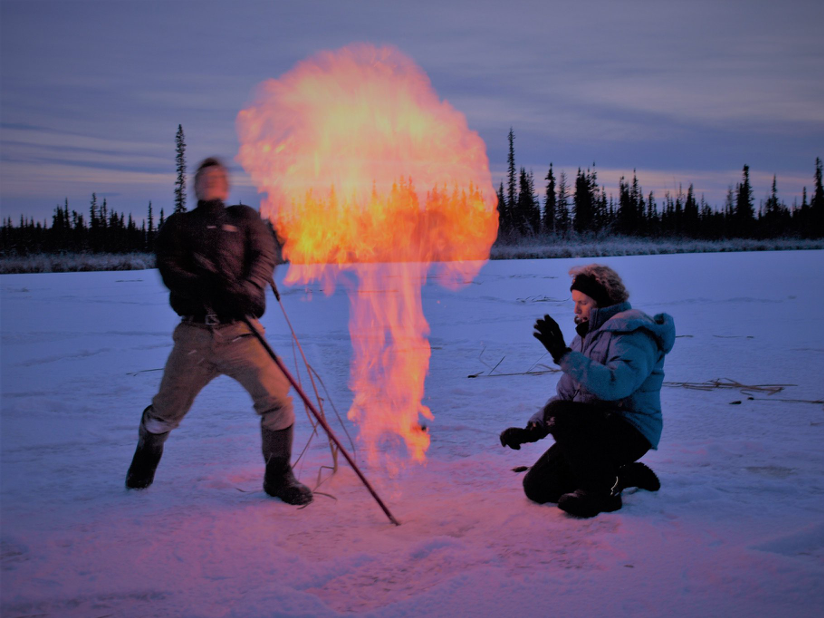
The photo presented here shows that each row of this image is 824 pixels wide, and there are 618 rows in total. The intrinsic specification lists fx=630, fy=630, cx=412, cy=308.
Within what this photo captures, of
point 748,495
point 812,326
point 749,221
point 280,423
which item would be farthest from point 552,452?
point 749,221

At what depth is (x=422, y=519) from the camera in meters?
3.38

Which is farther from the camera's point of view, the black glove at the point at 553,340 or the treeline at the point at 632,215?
the treeline at the point at 632,215

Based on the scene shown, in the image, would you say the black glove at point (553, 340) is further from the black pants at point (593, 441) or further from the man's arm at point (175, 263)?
the man's arm at point (175, 263)

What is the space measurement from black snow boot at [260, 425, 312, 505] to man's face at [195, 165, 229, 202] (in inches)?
A: 54.9

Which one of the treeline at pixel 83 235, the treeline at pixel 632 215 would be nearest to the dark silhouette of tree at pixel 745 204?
the treeline at pixel 632 215

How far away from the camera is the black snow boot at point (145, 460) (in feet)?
12.2

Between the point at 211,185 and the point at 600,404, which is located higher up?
the point at 211,185

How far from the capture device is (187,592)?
269cm

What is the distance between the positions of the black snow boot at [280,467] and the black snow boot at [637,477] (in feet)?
5.78

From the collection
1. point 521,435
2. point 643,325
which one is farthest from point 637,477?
point 643,325

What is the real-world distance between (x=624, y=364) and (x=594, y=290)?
1.57 ft

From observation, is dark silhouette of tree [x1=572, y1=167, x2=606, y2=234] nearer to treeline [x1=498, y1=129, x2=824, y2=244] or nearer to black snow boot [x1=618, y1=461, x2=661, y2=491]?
treeline [x1=498, y1=129, x2=824, y2=244]

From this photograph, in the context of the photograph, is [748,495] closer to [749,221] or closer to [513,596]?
[513,596]

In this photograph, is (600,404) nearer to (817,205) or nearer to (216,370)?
(216,370)
